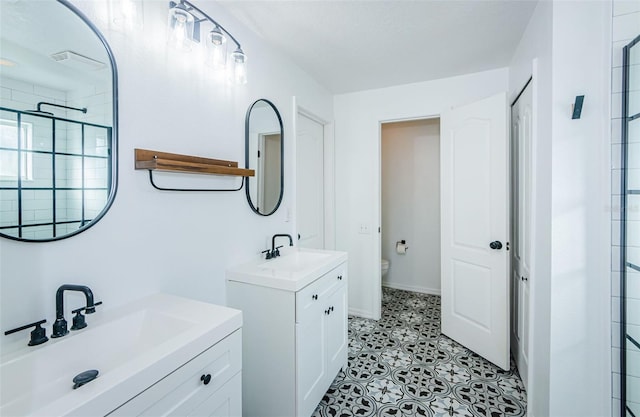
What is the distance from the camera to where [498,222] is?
222 cm

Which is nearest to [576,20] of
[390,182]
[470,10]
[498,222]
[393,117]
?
[470,10]

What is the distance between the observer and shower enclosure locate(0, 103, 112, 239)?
92 centimetres

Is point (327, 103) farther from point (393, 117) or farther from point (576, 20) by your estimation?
point (576, 20)

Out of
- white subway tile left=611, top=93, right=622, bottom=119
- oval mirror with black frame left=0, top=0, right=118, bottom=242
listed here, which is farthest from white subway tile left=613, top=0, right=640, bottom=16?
oval mirror with black frame left=0, top=0, right=118, bottom=242

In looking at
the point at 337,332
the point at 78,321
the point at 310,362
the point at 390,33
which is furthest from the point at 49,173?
the point at 390,33

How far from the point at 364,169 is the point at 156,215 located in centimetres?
219

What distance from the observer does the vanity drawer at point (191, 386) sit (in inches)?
31.5

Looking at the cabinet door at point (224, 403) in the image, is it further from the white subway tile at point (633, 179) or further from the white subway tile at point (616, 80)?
the white subway tile at point (616, 80)

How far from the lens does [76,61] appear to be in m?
1.09

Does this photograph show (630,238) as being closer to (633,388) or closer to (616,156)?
(616,156)

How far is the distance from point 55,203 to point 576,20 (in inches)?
89.4

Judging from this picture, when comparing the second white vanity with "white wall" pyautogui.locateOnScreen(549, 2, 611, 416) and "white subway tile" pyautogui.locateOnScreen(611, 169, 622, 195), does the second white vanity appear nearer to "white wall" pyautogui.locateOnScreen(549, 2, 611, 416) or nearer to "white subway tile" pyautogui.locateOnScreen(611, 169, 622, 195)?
"white wall" pyautogui.locateOnScreen(549, 2, 611, 416)

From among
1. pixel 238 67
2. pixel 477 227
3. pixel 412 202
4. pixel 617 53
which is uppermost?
pixel 238 67

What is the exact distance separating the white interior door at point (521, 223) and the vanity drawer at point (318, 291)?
117cm
